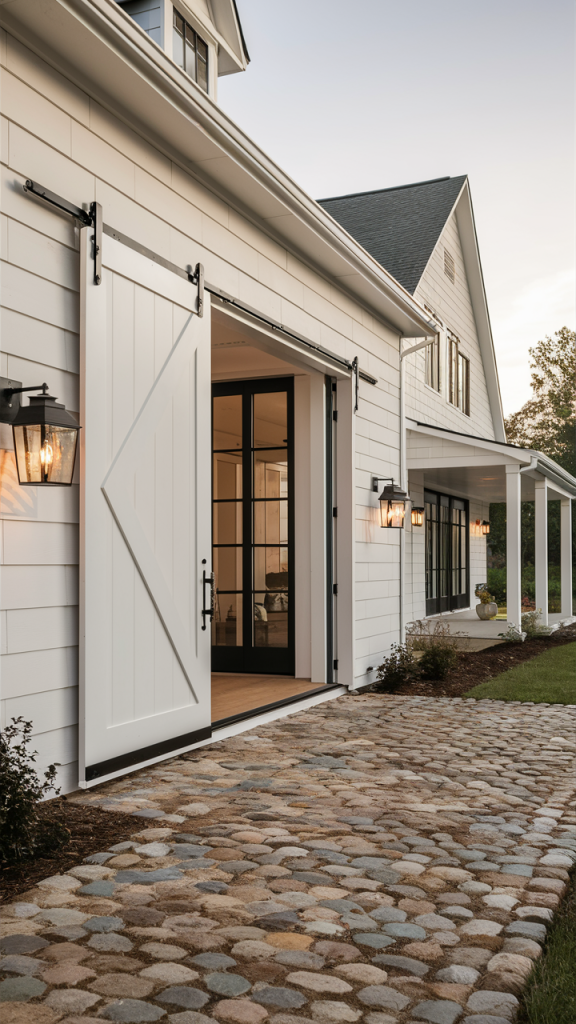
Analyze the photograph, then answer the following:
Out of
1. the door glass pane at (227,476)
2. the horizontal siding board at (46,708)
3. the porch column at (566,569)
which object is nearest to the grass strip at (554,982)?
the horizontal siding board at (46,708)

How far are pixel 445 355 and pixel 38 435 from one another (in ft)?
39.1

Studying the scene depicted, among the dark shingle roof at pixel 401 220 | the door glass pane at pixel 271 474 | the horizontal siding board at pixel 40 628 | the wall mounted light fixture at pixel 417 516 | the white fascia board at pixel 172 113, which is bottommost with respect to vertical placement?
the horizontal siding board at pixel 40 628

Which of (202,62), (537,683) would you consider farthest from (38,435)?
(537,683)

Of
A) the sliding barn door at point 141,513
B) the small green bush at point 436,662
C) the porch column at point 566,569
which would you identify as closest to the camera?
the sliding barn door at point 141,513

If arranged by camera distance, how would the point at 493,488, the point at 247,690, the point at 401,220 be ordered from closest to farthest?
the point at 247,690, the point at 401,220, the point at 493,488

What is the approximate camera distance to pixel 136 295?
4426 millimetres

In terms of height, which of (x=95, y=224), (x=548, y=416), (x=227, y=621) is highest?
(x=548, y=416)

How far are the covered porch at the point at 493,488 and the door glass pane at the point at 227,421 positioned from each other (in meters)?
3.85

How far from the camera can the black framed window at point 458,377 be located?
48.9ft

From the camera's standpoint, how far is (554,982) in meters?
2.21

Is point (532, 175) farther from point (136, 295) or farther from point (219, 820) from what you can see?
point (219, 820)

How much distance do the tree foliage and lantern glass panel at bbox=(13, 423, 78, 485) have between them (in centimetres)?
3066

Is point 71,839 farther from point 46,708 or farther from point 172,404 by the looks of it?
point 172,404

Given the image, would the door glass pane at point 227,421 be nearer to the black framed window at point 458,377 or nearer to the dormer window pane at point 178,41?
the dormer window pane at point 178,41
